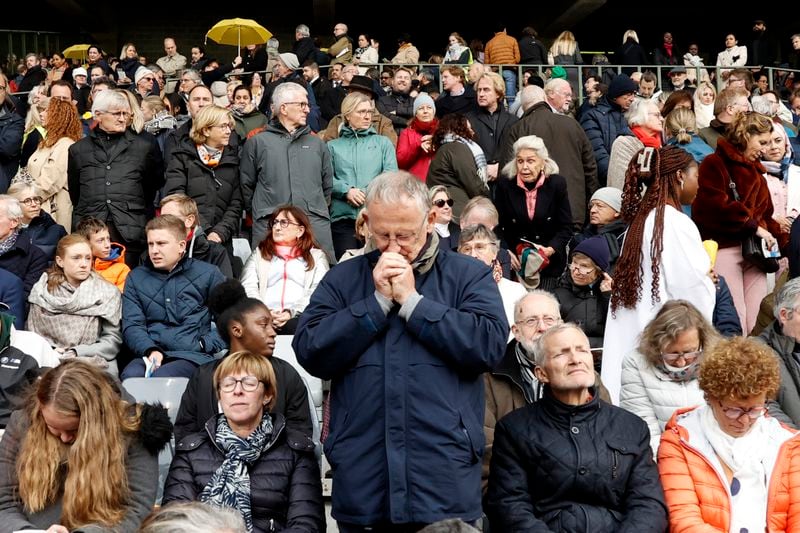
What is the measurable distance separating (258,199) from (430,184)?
131 cm

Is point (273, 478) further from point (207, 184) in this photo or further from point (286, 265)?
point (207, 184)

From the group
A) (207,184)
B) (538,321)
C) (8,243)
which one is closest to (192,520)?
(538,321)

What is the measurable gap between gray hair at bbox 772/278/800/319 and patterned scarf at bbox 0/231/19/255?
4.44 meters

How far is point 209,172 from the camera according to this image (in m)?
8.22

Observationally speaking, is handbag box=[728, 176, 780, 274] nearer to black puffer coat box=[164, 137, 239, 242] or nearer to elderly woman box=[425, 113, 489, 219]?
elderly woman box=[425, 113, 489, 219]

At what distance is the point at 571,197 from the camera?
8.89 m

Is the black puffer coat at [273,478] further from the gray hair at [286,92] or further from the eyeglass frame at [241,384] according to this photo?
the gray hair at [286,92]

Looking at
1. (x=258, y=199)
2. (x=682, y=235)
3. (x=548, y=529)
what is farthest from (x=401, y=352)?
(x=258, y=199)

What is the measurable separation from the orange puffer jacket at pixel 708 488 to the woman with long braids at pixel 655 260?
3.55 ft

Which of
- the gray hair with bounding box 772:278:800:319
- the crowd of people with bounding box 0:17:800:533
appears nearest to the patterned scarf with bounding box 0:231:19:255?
the crowd of people with bounding box 0:17:800:533

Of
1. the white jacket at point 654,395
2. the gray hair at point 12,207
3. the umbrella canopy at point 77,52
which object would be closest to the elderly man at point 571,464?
the white jacket at point 654,395

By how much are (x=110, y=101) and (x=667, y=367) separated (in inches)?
180

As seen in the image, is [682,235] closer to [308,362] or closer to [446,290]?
[446,290]

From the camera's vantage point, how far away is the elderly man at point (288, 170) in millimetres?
8086
